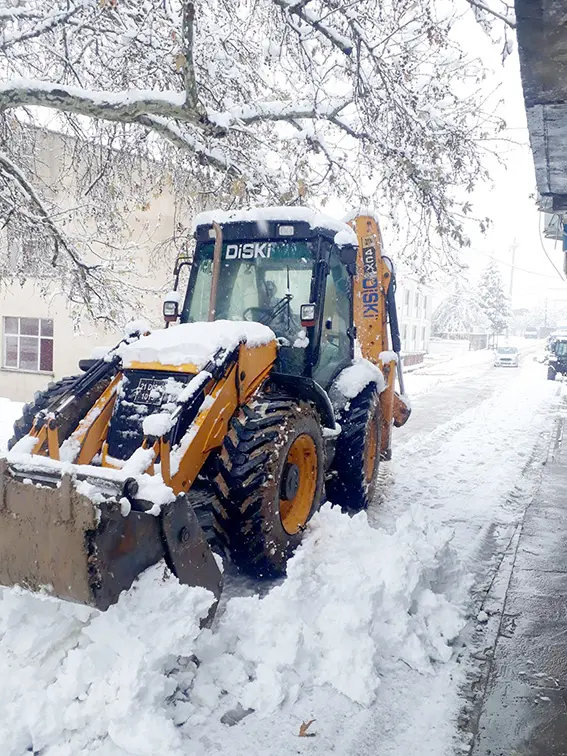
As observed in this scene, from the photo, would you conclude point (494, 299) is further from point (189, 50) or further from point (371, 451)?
point (189, 50)

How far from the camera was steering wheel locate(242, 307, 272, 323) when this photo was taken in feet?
18.5

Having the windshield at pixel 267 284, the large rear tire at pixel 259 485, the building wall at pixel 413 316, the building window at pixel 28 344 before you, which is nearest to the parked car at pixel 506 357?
the building wall at pixel 413 316

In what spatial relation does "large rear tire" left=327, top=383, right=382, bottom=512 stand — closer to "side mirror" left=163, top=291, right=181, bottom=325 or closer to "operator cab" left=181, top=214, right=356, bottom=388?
"operator cab" left=181, top=214, right=356, bottom=388

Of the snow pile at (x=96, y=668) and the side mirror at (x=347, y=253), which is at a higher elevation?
the side mirror at (x=347, y=253)

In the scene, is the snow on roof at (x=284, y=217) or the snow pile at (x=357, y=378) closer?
the snow on roof at (x=284, y=217)

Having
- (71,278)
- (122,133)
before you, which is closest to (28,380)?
(71,278)

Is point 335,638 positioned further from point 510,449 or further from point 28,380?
point 28,380

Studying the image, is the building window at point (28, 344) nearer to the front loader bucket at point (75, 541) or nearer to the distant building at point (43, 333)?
the distant building at point (43, 333)

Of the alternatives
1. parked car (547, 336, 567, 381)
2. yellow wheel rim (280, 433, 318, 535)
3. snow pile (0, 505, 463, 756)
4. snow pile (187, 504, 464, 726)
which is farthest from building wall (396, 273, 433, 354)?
snow pile (0, 505, 463, 756)

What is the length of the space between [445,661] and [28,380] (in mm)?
14507

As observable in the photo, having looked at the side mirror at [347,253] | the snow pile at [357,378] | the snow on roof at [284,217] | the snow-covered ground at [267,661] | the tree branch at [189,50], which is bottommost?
the snow-covered ground at [267,661]

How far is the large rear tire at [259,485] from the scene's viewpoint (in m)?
4.21

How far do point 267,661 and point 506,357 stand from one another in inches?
1216

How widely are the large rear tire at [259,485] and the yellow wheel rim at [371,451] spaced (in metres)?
1.78
